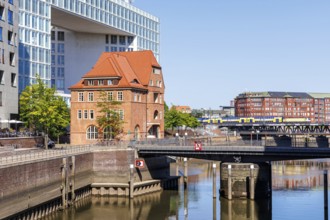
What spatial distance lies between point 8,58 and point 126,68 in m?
22.9

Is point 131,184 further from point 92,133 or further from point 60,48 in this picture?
point 60,48

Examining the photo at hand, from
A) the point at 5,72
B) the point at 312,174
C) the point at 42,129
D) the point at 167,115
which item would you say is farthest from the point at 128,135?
the point at 167,115

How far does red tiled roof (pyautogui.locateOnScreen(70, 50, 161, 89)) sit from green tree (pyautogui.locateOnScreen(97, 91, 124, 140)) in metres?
5.21

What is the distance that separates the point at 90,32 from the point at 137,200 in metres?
105

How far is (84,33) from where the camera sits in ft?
562

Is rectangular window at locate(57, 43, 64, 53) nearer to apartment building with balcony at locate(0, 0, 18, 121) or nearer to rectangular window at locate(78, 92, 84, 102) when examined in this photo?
rectangular window at locate(78, 92, 84, 102)

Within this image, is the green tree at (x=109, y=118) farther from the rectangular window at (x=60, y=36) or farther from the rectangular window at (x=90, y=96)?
the rectangular window at (x=60, y=36)

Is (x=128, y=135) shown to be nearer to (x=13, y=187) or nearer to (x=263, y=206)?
(x=263, y=206)

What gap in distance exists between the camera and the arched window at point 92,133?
10025cm

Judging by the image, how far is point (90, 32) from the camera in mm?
170500

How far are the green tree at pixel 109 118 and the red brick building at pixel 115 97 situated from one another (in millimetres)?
2066

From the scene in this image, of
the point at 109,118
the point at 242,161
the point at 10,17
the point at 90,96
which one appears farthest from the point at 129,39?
the point at 242,161

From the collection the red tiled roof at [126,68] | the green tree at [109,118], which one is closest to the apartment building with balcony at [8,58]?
the red tiled roof at [126,68]

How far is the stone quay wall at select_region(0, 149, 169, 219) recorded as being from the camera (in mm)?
53156
